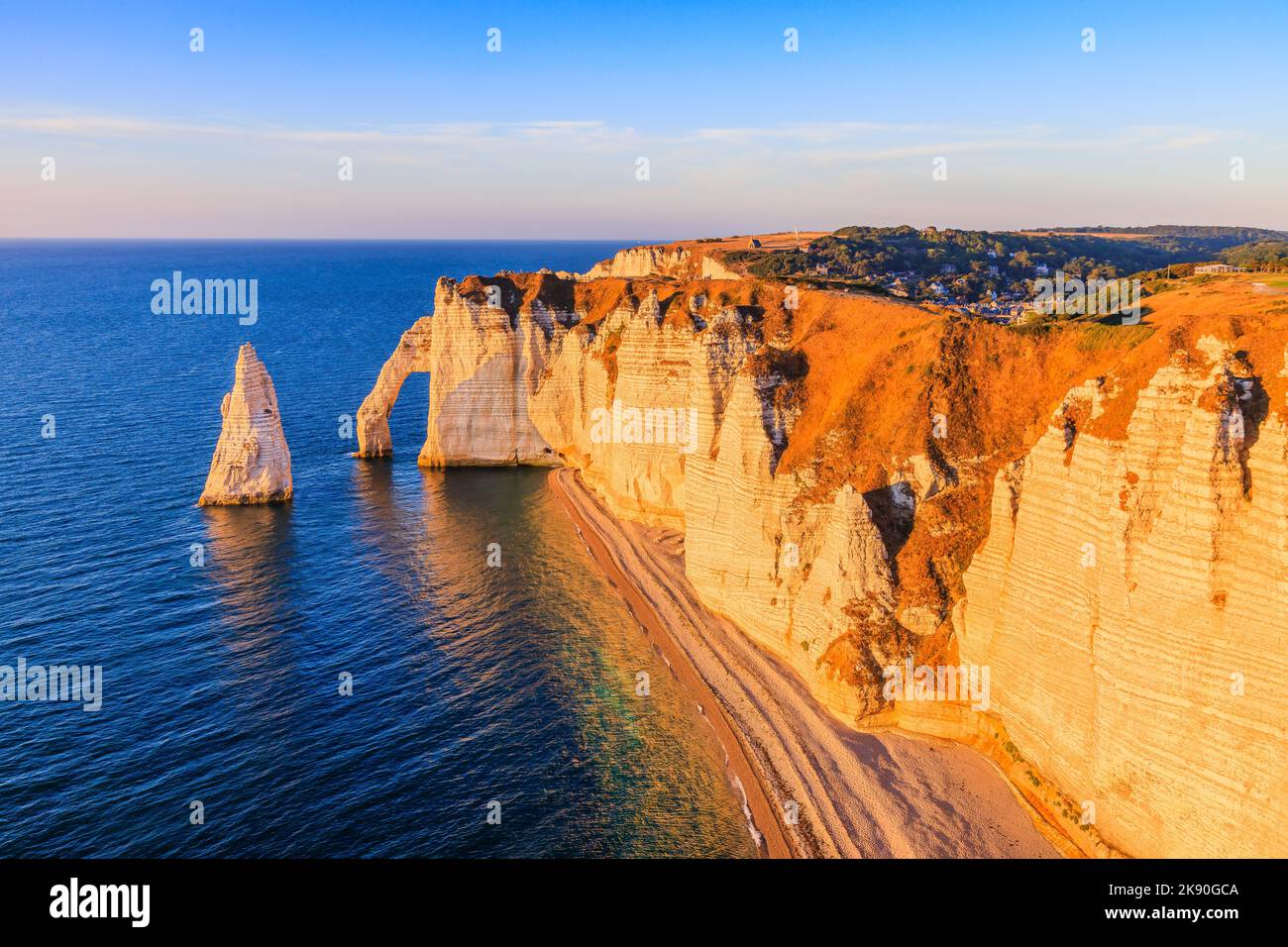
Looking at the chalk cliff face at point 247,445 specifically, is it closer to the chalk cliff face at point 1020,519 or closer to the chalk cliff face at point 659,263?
the chalk cliff face at point 1020,519

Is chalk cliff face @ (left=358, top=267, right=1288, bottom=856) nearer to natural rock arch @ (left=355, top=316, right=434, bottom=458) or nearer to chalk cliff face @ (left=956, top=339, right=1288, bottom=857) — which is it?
chalk cliff face @ (left=956, top=339, right=1288, bottom=857)

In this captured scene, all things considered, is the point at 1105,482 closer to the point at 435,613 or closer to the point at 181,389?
the point at 435,613

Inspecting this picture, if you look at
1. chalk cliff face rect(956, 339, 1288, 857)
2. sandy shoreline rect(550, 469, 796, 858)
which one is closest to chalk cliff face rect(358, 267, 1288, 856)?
chalk cliff face rect(956, 339, 1288, 857)

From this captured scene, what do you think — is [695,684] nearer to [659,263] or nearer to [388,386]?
[388,386]

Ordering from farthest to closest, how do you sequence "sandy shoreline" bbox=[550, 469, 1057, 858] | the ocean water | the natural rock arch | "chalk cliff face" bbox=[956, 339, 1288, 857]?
the natural rock arch → the ocean water → "sandy shoreline" bbox=[550, 469, 1057, 858] → "chalk cliff face" bbox=[956, 339, 1288, 857]

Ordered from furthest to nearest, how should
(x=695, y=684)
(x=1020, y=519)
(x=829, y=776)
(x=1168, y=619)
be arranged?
(x=695, y=684) → (x=829, y=776) → (x=1020, y=519) → (x=1168, y=619)

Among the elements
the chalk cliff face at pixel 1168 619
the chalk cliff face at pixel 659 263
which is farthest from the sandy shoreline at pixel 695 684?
the chalk cliff face at pixel 659 263

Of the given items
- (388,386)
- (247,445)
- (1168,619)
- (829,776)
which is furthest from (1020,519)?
(388,386)
